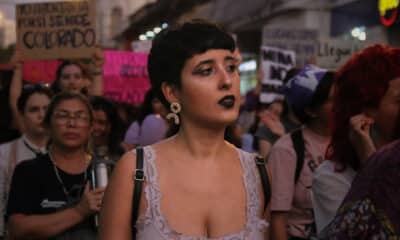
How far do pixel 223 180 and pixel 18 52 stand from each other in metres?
5.73

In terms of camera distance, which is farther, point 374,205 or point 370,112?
point 370,112

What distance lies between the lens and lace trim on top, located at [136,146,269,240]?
8.09 feet

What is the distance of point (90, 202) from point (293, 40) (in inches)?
295

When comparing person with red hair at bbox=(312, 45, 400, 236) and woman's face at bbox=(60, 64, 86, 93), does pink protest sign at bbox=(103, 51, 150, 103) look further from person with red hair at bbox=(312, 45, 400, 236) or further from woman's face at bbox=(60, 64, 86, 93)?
person with red hair at bbox=(312, 45, 400, 236)

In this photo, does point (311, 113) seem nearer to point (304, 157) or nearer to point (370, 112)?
point (304, 157)

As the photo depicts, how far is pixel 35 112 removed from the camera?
203 inches

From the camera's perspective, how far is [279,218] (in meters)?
3.80

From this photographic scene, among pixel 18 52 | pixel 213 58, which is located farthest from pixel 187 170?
pixel 18 52

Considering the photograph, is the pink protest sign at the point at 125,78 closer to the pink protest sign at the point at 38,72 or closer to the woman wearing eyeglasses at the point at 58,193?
the pink protest sign at the point at 38,72

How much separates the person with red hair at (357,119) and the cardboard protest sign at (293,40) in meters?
7.15

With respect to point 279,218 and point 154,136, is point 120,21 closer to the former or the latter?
point 154,136

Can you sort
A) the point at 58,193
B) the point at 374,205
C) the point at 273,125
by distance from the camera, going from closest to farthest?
the point at 374,205
the point at 58,193
the point at 273,125

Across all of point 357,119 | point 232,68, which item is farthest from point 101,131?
point 232,68

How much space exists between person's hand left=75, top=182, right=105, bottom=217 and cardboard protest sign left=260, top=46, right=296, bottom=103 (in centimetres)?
532
